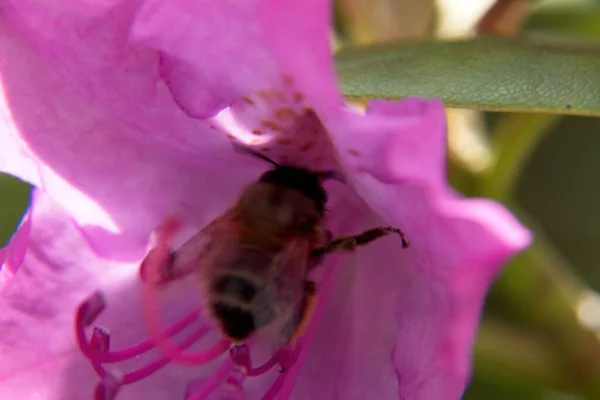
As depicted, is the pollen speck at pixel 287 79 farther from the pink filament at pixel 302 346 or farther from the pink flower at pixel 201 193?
the pink filament at pixel 302 346

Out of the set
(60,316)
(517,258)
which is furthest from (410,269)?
(517,258)

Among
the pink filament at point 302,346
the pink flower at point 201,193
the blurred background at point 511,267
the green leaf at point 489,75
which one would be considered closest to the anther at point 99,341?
the pink flower at point 201,193

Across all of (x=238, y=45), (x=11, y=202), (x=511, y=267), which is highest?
(x=238, y=45)

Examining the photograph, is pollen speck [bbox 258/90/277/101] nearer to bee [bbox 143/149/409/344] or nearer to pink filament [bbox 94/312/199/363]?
bee [bbox 143/149/409/344]

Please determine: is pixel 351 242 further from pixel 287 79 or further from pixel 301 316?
pixel 287 79

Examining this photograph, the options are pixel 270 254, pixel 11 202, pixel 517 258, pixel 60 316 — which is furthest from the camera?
pixel 11 202

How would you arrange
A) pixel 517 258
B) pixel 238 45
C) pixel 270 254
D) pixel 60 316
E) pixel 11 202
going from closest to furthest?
pixel 238 45
pixel 270 254
pixel 60 316
pixel 517 258
pixel 11 202

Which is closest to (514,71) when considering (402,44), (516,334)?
(402,44)
